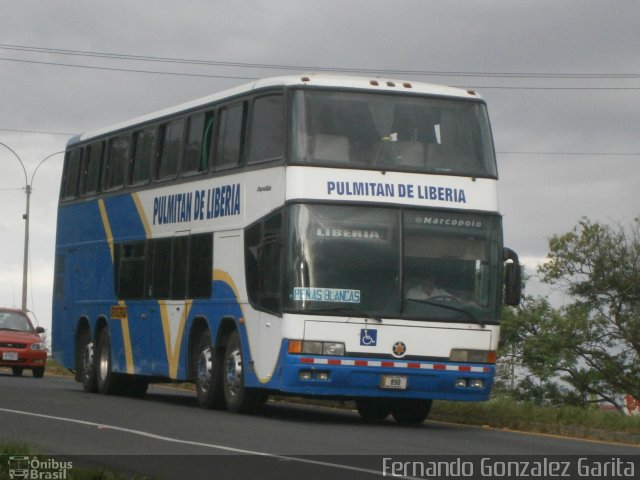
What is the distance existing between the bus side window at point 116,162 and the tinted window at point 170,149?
1.75m

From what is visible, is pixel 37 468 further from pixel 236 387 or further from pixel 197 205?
pixel 197 205

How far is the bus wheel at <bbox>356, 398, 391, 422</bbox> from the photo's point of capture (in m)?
21.5

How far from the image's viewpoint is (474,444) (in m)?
16.6

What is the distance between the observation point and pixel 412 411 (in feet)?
68.8

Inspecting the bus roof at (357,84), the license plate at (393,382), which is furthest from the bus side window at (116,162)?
the license plate at (393,382)

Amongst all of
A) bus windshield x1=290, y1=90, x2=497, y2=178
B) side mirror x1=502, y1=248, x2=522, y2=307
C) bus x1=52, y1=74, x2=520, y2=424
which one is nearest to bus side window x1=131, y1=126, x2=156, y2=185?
bus x1=52, y1=74, x2=520, y2=424

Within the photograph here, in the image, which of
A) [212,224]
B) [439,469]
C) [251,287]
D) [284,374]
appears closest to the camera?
[439,469]

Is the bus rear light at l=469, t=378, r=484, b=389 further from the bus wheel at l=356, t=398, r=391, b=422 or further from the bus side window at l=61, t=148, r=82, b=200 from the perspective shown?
the bus side window at l=61, t=148, r=82, b=200

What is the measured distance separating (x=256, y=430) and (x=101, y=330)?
33.3 ft

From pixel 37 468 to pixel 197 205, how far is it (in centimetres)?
1104

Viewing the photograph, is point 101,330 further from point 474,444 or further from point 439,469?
point 439,469

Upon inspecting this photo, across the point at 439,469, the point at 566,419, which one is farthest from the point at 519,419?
the point at 439,469

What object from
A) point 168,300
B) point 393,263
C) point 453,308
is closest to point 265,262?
point 393,263

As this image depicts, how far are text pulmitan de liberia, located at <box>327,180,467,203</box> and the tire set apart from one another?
920cm
